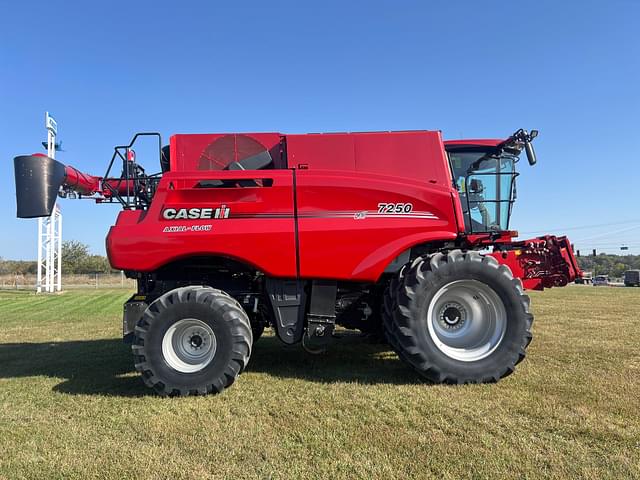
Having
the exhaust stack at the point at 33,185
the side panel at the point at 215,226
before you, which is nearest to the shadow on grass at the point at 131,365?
the side panel at the point at 215,226

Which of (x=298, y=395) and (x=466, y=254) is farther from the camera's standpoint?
(x=466, y=254)

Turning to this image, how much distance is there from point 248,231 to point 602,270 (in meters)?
116

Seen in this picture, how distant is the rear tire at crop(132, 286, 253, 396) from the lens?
488cm

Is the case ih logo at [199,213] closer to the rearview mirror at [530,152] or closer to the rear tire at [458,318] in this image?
the rear tire at [458,318]

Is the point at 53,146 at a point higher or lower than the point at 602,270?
higher

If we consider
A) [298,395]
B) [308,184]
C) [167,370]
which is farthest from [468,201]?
[167,370]

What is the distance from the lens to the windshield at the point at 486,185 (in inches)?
240

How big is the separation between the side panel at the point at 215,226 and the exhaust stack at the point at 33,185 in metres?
1.35

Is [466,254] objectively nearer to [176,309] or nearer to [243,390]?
[243,390]

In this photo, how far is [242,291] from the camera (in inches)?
228

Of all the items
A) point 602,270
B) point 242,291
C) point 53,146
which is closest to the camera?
point 242,291

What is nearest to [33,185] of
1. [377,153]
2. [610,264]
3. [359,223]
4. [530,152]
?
[359,223]

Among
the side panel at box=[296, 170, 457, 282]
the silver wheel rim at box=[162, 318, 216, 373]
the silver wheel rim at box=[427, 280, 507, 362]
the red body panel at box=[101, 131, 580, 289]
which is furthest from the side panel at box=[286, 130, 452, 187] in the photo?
the silver wheel rim at box=[162, 318, 216, 373]

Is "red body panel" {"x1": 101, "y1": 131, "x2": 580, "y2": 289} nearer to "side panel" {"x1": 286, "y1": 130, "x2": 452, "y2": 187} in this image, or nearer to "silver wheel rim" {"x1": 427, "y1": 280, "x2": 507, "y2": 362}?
"side panel" {"x1": 286, "y1": 130, "x2": 452, "y2": 187}
